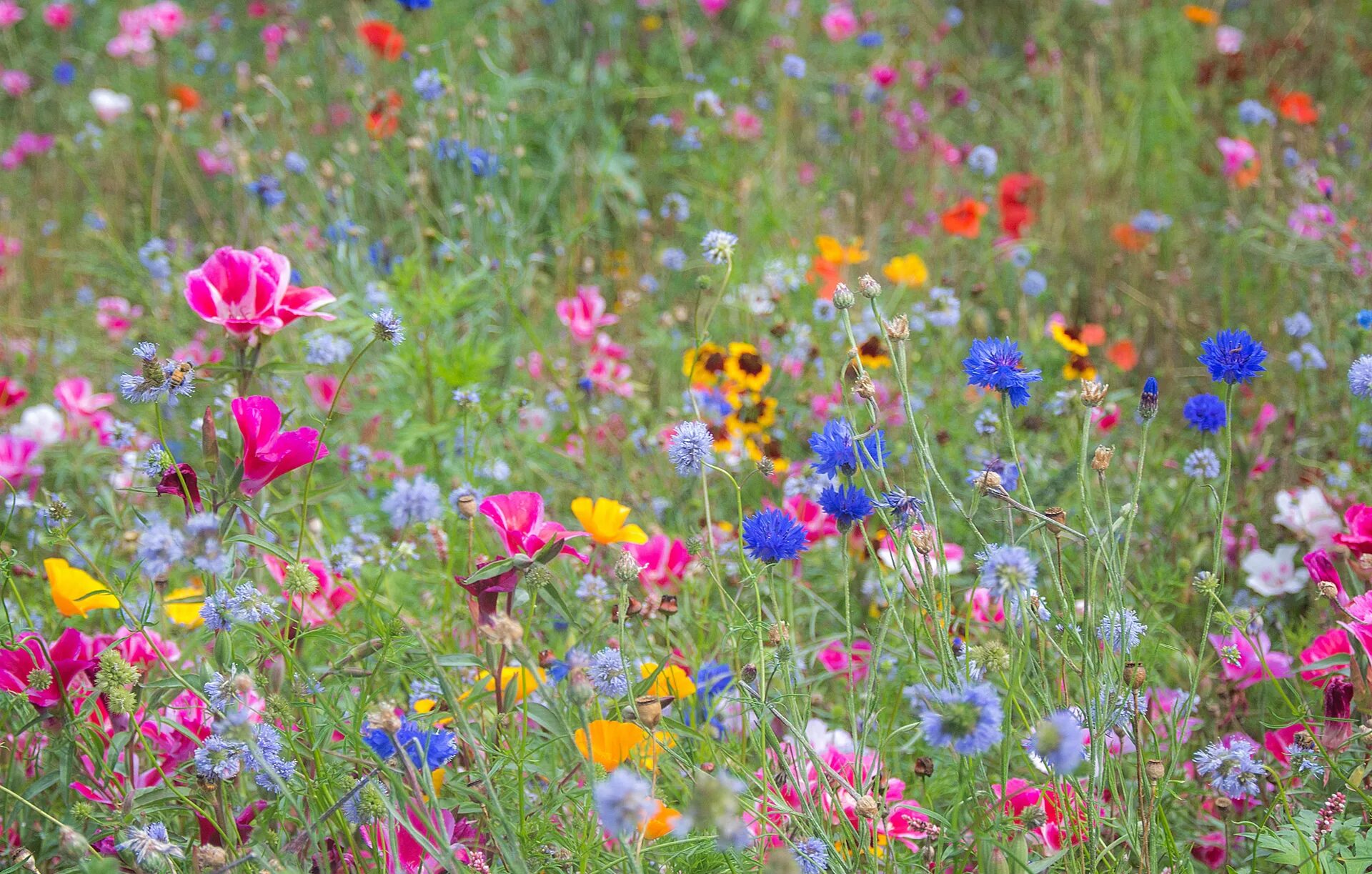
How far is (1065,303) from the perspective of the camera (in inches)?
97.9

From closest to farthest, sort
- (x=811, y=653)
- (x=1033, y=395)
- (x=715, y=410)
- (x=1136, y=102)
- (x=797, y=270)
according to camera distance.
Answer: (x=811, y=653)
(x=715, y=410)
(x=1033, y=395)
(x=797, y=270)
(x=1136, y=102)

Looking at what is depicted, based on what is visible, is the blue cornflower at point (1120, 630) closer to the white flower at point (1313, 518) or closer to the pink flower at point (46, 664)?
the white flower at point (1313, 518)

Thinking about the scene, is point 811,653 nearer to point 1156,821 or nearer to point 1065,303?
point 1156,821

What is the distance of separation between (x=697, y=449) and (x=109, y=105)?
367 centimetres

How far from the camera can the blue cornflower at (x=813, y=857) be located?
37.3 inches


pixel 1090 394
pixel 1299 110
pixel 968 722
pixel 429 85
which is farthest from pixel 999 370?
pixel 1299 110

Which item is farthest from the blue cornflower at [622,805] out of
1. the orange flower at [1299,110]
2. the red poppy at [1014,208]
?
the orange flower at [1299,110]

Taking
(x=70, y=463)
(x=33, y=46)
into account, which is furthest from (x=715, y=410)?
(x=33, y=46)

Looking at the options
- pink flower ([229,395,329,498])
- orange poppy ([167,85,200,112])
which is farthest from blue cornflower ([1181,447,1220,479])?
orange poppy ([167,85,200,112])

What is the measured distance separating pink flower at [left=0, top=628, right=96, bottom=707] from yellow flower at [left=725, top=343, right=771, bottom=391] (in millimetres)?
1070

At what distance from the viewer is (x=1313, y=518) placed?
1.59 metres

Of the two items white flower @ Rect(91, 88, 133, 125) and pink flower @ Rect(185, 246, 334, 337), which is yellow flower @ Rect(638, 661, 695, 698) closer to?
pink flower @ Rect(185, 246, 334, 337)

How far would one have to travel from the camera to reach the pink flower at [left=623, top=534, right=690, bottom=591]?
1.50 meters

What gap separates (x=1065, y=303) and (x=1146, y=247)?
598 mm
